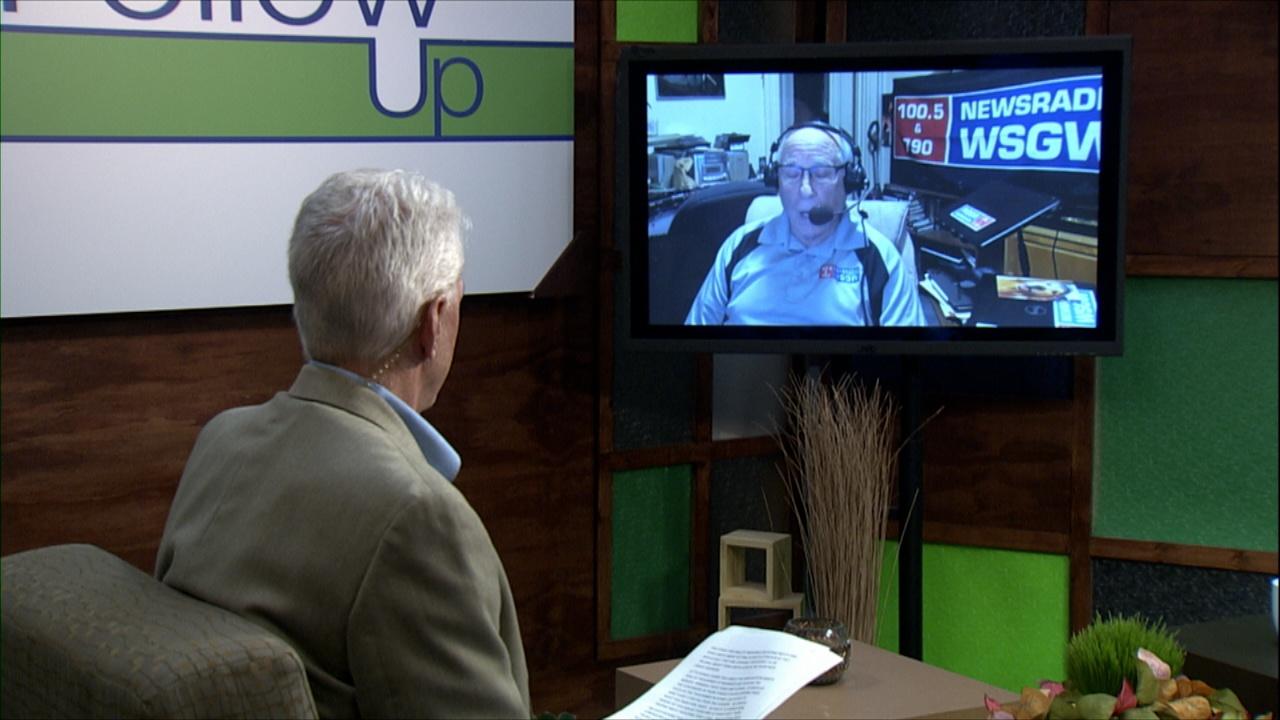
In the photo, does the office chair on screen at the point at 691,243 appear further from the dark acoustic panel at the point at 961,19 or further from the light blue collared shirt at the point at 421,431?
the light blue collared shirt at the point at 421,431

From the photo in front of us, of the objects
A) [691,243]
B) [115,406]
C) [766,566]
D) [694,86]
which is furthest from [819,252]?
[115,406]

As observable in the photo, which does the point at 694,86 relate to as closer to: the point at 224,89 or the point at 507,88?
the point at 507,88

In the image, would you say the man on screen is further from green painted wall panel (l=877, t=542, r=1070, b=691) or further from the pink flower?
the pink flower

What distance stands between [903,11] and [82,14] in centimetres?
208

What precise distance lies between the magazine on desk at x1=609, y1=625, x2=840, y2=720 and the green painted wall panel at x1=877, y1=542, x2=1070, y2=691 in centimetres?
206

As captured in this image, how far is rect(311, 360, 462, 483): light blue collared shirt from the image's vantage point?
5.39 ft

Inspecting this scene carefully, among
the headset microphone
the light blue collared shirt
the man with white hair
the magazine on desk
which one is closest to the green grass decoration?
the magazine on desk

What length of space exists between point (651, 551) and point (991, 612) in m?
0.90

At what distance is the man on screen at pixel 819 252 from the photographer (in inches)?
139

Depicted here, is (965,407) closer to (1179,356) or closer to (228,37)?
(1179,356)

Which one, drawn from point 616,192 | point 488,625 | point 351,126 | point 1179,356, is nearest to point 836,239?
point 616,192

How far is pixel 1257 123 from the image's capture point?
11.5ft

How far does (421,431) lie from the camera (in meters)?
1.68

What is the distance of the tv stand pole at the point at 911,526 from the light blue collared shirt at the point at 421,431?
207 cm
